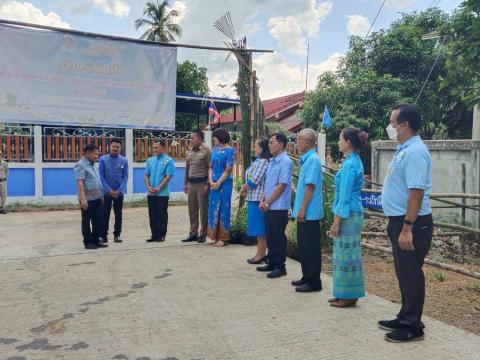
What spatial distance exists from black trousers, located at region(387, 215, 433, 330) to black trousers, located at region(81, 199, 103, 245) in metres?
4.33

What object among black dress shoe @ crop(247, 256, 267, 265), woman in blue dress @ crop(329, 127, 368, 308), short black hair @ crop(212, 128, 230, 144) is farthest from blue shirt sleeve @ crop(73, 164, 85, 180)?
woman in blue dress @ crop(329, 127, 368, 308)

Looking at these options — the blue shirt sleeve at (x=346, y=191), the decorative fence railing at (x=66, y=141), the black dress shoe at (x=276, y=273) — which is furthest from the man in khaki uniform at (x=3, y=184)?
the blue shirt sleeve at (x=346, y=191)

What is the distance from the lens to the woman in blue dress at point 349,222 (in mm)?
3924

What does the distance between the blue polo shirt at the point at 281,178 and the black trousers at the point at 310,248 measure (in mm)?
543

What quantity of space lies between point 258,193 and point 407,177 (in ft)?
8.43

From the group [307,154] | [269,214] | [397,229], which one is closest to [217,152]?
[269,214]

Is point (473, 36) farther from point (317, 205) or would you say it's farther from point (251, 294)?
point (251, 294)

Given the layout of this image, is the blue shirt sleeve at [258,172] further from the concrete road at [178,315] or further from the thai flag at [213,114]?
the thai flag at [213,114]

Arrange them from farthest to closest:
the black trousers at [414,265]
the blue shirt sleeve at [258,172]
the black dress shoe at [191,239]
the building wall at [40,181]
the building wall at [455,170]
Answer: the building wall at [40,181], the building wall at [455,170], the black dress shoe at [191,239], the blue shirt sleeve at [258,172], the black trousers at [414,265]

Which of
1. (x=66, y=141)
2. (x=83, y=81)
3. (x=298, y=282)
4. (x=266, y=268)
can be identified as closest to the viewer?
(x=298, y=282)

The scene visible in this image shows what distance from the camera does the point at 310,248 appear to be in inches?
177

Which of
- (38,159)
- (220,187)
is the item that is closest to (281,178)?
(220,187)

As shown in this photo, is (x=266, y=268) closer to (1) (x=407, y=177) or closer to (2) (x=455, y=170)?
(1) (x=407, y=177)

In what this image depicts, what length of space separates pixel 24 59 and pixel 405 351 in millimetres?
9429
